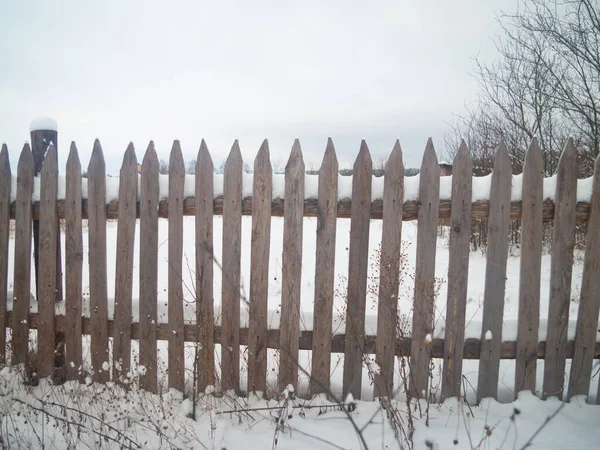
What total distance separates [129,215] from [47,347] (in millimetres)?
1347

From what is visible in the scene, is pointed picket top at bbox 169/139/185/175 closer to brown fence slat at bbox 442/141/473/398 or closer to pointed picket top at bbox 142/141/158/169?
pointed picket top at bbox 142/141/158/169

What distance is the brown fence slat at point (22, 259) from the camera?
3.10 m

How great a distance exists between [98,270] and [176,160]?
110 centimetres

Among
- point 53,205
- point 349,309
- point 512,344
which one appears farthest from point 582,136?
point 53,205

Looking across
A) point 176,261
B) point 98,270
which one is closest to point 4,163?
point 98,270

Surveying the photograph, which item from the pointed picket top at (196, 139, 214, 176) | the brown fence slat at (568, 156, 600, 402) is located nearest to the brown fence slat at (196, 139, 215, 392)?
the pointed picket top at (196, 139, 214, 176)

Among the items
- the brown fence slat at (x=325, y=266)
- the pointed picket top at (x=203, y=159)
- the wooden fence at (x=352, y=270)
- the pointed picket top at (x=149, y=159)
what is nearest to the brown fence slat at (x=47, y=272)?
the wooden fence at (x=352, y=270)

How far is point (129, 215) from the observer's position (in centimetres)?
293

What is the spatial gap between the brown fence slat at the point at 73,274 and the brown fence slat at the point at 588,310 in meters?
3.87

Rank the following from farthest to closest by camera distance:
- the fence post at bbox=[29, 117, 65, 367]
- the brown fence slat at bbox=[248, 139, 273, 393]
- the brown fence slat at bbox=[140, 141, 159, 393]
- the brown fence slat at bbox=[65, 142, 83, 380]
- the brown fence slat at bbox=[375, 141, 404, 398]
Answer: the fence post at bbox=[29, 117, 65, 367]
the brown fence slat at bbox=[65, 142, 83, 380]
the brown fence slat at bbox=[140, 141, 159, 393]
the brown fence slat at bbox=[248, 139, 273, 393]
the brown fence slat at bbox=[375, 141, 404, 398]

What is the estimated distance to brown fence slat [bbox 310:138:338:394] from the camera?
8.98ft

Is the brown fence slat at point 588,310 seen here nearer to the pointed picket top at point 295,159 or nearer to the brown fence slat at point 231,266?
the pointed picket top at point 295,159

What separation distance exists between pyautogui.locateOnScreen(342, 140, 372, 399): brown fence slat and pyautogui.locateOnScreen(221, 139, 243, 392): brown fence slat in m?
0.83

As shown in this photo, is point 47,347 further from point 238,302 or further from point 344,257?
point 344,257
